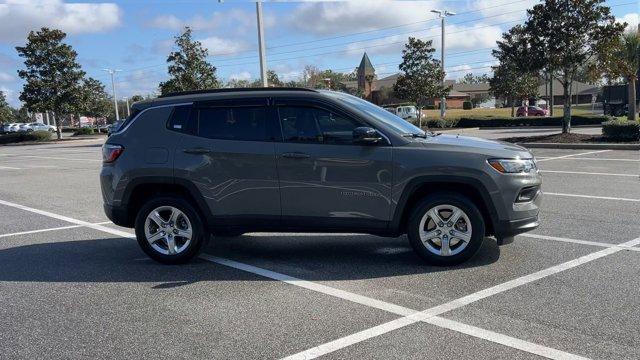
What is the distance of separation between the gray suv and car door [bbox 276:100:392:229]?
10 millimetres

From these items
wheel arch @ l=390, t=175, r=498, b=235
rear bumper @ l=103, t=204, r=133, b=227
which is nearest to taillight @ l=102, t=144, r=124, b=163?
rear bumper @ l=103, t=204, r=133, b=227

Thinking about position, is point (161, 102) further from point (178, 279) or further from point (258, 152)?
point (178, 279)

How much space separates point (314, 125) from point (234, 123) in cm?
87

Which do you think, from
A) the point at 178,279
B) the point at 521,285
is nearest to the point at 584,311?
the point at 521,285

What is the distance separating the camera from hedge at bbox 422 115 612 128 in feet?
110

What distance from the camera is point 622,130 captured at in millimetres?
18219

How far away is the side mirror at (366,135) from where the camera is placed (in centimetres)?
536

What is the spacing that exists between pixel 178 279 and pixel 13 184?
1100 centimetres

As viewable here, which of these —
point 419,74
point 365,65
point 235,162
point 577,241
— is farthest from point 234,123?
point 365,65

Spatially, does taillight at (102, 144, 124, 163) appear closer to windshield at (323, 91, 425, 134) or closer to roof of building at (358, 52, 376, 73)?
windshield at (323, 91, 425, 134)

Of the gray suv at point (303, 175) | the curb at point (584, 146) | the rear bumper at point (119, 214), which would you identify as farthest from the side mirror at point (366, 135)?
the curb at point (584, 146)

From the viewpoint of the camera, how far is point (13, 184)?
1437 centimetres

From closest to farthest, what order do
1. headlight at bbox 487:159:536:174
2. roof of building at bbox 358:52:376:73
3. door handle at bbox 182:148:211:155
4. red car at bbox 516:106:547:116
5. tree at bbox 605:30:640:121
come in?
headlight at bbox 487:159:536:174 → door handle at bbox 182:148:211:155 → tree at bbox 605:30:640:121 → red car at bbox 516:106:547:116 → roof of building at bbox 358:52:376:73

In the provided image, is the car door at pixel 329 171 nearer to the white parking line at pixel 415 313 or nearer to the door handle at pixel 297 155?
the door handle at pixel 297 155
